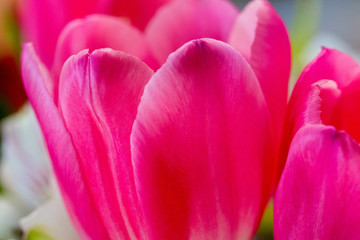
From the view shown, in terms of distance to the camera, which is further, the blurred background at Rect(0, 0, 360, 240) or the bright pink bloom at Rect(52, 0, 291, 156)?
the blurred background at Rect(0, 0, 360, 240)

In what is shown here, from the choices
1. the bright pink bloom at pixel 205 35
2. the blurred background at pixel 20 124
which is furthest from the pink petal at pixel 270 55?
the blurred background at pixel 20 124

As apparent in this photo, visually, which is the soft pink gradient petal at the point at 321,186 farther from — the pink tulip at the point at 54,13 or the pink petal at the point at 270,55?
the pink tulip at the point at 54,13

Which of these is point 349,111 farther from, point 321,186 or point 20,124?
point 20,124

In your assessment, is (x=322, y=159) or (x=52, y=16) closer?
(x=322, y=159)

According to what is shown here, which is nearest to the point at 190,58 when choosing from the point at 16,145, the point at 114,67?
the point at 114,67

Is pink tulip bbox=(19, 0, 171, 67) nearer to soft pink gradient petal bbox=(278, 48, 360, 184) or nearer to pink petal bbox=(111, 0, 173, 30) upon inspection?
pink petal bbox=(111, 0, 173, 30)

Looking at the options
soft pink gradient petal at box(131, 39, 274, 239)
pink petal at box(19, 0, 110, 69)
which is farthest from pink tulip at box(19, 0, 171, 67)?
soft pink gradient petal at box(131, 39, 274, 239)

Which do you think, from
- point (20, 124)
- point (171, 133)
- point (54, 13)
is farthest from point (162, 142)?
point (20, 124)
